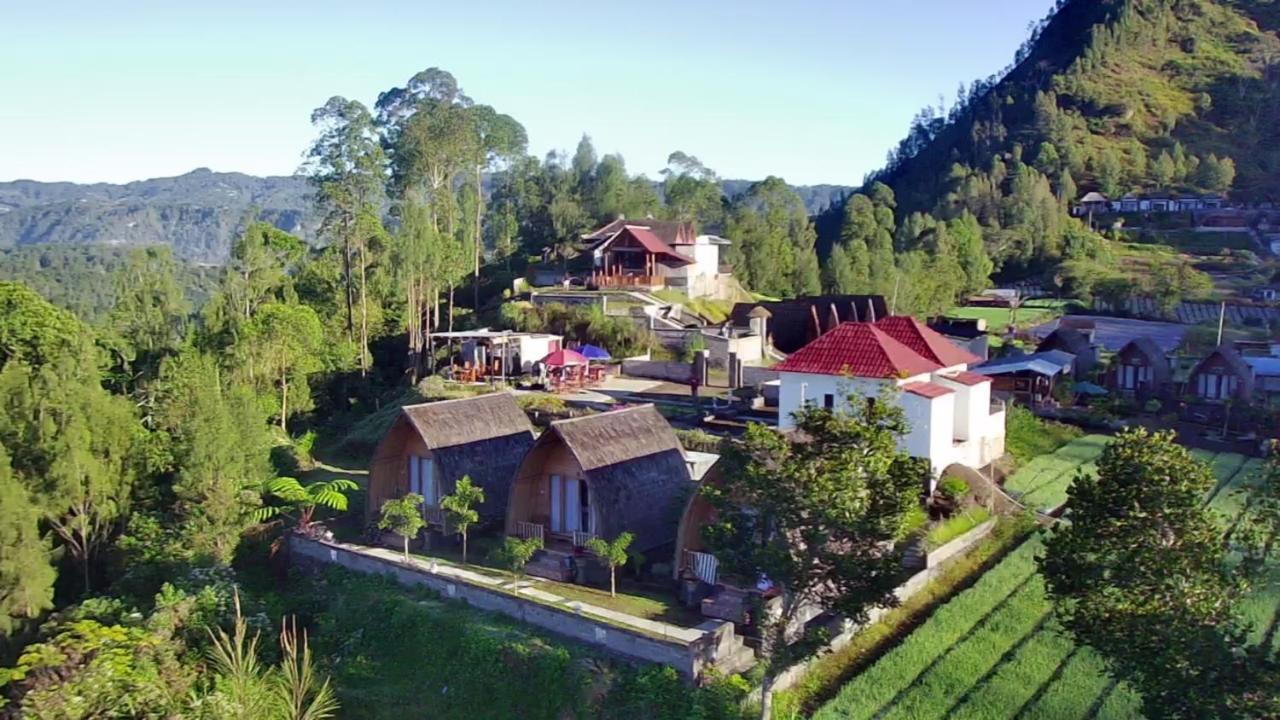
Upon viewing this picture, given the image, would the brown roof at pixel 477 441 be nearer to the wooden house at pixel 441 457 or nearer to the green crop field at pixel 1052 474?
the wooden house at pixel 441 457

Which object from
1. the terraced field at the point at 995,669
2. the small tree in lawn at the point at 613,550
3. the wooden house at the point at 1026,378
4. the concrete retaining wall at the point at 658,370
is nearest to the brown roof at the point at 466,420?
the small tree in lawn at the point at 613,550

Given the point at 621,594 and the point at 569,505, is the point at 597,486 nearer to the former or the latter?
the point at 569,505

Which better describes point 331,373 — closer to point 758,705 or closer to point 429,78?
point 429,78

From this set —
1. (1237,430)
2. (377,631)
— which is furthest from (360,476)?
(1237,430)

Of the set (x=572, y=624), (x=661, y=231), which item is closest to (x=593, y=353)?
(x=661, y=231)

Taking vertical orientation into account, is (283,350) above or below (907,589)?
above

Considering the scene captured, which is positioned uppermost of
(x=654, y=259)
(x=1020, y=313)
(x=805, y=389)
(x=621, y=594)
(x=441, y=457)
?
(x=654, y=259)
